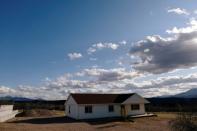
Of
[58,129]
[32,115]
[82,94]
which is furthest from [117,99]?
[58,129]

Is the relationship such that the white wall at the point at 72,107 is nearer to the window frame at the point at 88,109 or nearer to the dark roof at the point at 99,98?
the dark roof at the point at 99,98

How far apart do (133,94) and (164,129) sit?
18.8 meters

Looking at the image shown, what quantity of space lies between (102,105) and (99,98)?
2242 mm

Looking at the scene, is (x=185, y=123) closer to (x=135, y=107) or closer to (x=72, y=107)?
(x=135, y=107)

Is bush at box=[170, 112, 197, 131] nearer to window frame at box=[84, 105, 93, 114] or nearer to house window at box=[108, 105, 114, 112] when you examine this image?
window frame at box=[84, 105, 93, 114]

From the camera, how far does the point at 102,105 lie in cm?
4594

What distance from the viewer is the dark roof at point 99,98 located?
45656 millimetres

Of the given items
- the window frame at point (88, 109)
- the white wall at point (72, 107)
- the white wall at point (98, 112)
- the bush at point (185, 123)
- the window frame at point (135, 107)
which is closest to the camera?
the bush at point (185, 123)

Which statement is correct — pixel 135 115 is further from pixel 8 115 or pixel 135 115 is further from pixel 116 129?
pixel 8 115

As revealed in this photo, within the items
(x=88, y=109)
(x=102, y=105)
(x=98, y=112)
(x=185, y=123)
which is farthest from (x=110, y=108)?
(x=185, y=123)

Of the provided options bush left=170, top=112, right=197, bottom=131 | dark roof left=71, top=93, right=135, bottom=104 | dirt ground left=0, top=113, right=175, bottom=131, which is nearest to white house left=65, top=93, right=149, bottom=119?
dark roof left=71, top=93, right=135, bottom=104

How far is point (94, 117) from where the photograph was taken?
44.7 m

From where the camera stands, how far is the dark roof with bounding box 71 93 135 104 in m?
45.7

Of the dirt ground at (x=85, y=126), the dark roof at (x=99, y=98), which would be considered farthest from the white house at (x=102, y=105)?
the dirt ground at (x=85, y=126)
